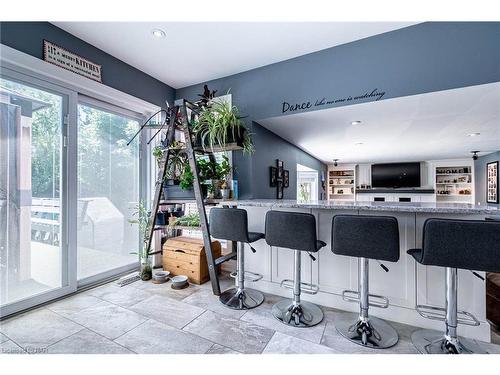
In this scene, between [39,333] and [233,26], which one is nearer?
[39,333]

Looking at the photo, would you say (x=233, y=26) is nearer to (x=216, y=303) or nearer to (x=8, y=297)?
(x=216, y=303)

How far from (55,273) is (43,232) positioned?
1.41ft

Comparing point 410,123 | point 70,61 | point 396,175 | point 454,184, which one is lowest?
point 454,184

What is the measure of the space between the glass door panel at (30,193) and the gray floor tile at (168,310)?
2.98 feet

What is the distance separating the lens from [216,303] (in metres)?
2.21

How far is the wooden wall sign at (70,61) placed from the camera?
2.05 meters

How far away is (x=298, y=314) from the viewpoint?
194 cm

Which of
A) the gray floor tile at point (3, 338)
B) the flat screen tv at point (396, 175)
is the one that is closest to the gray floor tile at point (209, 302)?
the gray floor tile at point (3, 338)

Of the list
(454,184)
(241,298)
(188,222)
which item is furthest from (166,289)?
(454,184)

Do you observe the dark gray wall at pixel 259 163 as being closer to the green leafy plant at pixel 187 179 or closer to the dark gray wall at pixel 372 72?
the dark gray wall at pixel 372 72

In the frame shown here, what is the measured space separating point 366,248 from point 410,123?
2.32 metres

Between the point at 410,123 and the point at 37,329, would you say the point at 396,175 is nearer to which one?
the point at 410,123

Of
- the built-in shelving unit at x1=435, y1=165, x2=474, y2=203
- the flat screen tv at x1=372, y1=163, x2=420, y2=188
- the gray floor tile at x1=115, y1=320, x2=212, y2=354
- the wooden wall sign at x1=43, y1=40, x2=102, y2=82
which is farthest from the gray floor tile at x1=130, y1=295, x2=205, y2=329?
the built-in shelving unit at x1=435, y1=165, x2=474, y2=203
